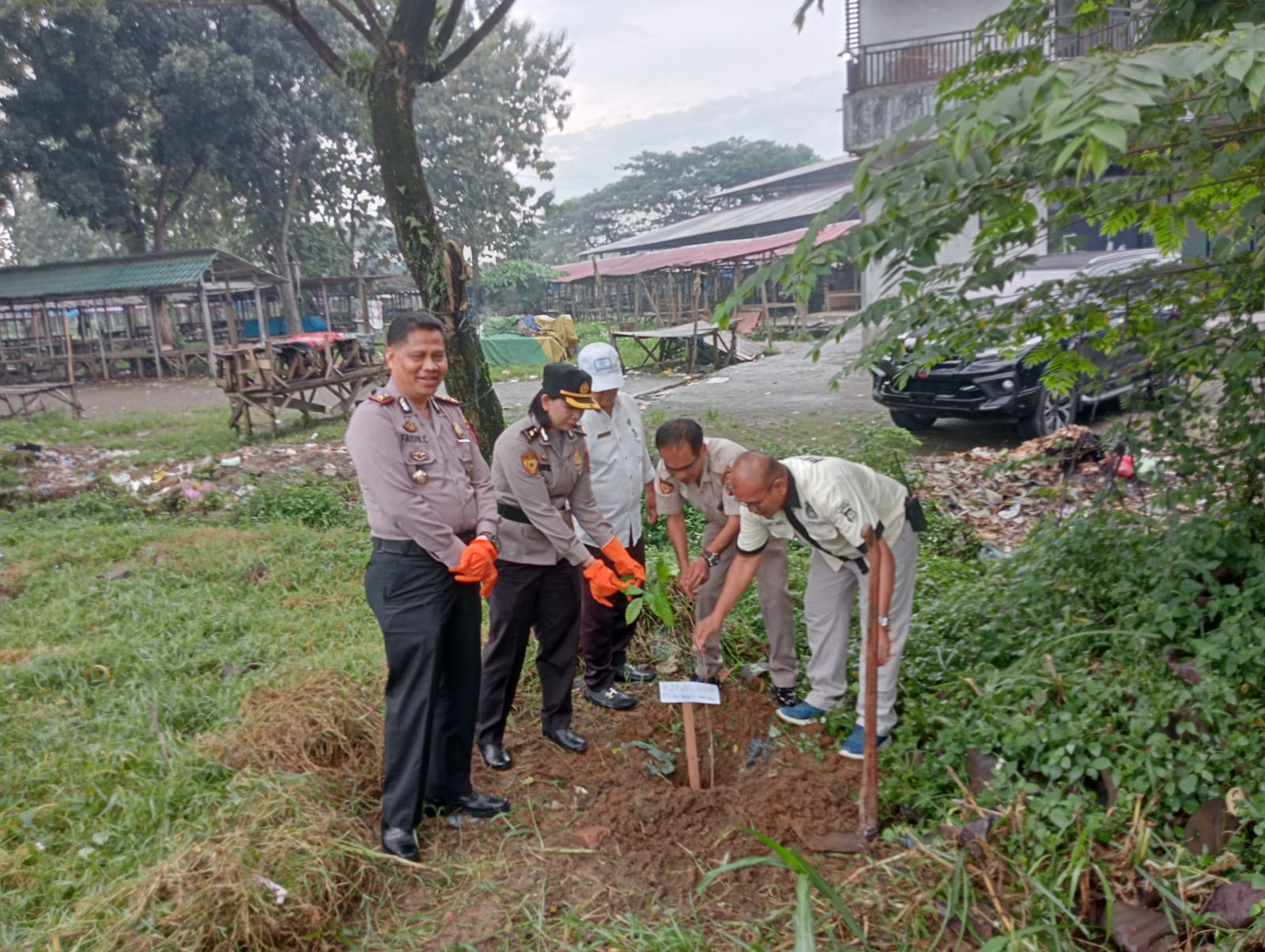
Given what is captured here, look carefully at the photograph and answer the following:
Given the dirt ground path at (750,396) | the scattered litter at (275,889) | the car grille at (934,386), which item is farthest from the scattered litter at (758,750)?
the car grille at (934,386)

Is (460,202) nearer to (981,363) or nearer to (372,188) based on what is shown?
(372,188)

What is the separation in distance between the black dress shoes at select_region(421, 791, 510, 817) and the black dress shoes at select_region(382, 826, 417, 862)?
227 mm

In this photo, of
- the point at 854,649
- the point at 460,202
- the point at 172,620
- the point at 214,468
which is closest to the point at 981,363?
the point at 854,649

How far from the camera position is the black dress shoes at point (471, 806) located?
3.09m

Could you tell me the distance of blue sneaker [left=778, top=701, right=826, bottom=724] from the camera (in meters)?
3.64

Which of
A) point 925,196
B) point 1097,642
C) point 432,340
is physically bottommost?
point 1097,642

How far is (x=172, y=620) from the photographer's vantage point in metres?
5.00

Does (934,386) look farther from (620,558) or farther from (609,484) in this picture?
(620,558)

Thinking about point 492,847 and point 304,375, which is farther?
point 304,375

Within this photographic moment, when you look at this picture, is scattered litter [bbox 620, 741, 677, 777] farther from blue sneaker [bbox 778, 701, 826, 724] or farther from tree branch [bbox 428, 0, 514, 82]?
tree branch [bbox 428, 0, 514, 82]

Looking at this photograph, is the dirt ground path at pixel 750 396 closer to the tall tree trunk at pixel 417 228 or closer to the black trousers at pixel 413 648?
the tall tree trunk at pixel 417 228

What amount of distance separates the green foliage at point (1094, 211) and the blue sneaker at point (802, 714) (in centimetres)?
149

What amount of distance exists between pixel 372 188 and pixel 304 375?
17399mm

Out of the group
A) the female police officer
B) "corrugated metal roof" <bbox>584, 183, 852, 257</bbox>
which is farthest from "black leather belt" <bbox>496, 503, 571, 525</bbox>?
"corrugated metal roof" <bbox>584, 183, 852, 257</bbox>
